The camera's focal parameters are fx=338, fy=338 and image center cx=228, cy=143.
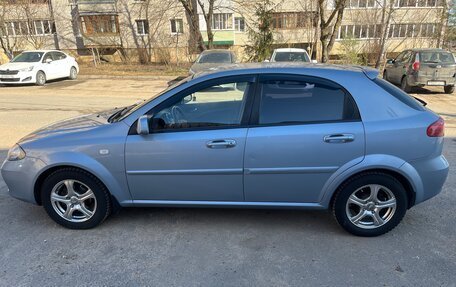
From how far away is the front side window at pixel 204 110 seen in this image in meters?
3.11

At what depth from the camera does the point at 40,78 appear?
15.3m

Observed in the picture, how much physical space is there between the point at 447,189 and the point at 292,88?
2.55 metres

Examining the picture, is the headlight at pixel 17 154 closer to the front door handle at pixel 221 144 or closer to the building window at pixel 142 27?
the front door handle at pixel 221 144

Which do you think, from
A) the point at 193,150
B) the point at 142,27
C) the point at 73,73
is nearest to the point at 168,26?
the point at 142,27

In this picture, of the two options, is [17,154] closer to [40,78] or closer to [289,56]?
[289,56]

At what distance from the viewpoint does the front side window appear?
10.2ft

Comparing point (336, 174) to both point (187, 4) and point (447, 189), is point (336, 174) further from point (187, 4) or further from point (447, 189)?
point (187, 4)

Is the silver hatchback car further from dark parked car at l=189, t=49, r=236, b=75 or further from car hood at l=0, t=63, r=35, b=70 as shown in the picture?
car hood at l=0, t=63, r=35, b=70

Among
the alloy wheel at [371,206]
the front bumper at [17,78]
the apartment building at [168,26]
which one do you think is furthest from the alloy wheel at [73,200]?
the apartment building at [168,26]

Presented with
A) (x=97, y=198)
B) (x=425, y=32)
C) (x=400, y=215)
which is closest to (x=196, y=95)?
(x=97, y=198)

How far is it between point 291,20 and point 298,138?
29.0 m

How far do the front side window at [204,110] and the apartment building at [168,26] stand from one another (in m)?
26.0

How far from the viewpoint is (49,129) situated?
11.5ft

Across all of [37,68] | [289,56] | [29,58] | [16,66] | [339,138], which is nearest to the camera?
[339,138]
